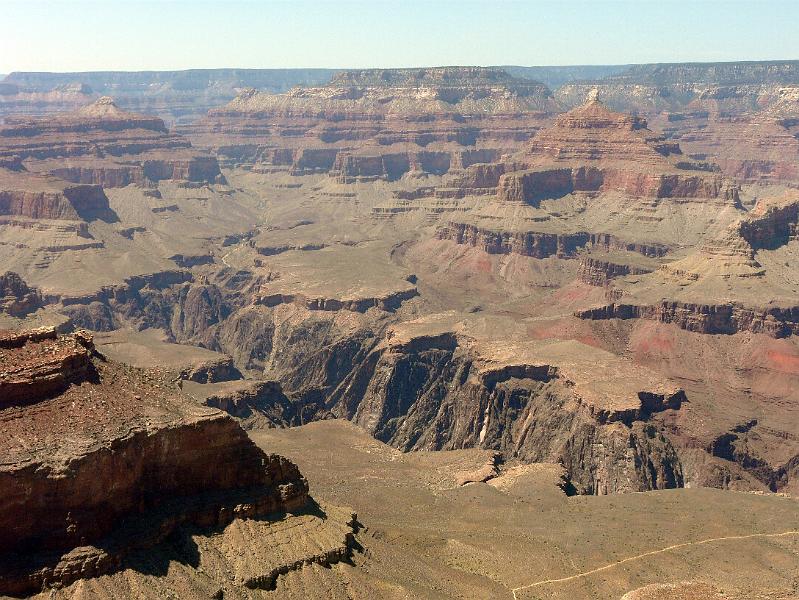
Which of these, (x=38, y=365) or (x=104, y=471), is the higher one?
(x=38, y=365)

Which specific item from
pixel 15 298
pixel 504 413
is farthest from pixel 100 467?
pixel 15 298

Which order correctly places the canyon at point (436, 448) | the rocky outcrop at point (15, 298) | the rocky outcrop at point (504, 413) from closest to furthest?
the canyon at point (436, 448) → the rocky outcrop at point (504, 413) → the rocky outcrop at point (15, 298)

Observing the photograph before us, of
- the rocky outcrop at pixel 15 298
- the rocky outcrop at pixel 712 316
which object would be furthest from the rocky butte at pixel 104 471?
the rocky outcrop at pixel 712 316

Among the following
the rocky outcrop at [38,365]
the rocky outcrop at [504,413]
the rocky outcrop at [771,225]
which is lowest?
the rocky outcrop at [504,413]

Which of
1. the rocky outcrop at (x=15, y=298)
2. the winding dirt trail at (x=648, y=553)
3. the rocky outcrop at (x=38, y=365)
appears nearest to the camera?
the rocky outcrop at (x=38, y=365)

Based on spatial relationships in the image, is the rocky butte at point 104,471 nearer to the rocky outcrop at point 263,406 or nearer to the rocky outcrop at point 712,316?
the rocky outcrop at point 263,406

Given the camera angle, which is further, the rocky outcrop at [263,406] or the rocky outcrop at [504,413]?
the rocky outcrop at [263,406]

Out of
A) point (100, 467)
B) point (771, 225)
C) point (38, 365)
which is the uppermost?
point (38, 365)

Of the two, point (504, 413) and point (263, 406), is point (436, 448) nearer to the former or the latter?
point (504, 413)
